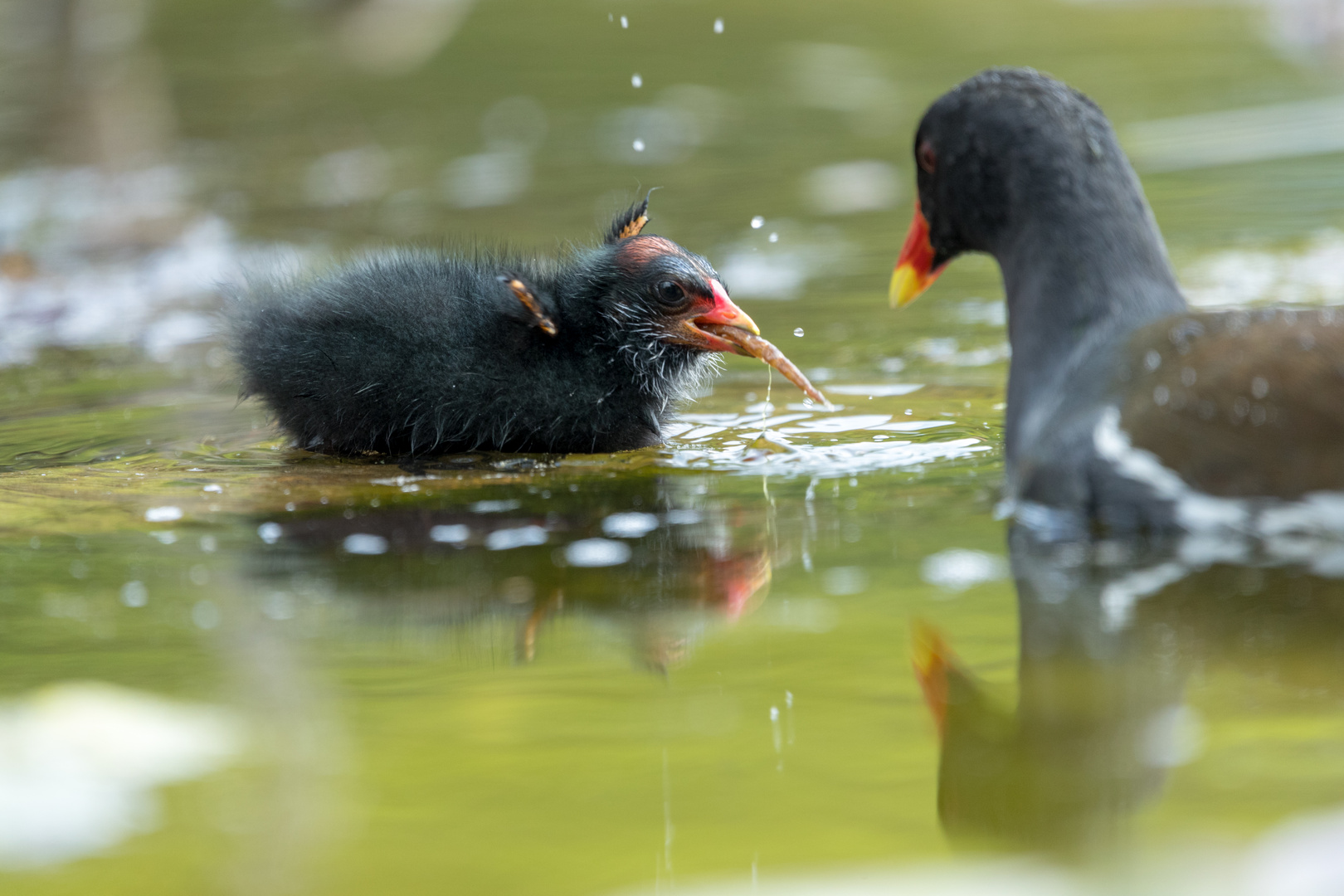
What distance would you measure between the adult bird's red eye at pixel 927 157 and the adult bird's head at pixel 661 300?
0.89 metres

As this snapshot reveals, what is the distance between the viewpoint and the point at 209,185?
12469mm

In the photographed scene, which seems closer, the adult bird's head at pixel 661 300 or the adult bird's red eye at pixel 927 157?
the adult bird's red eye at pixel 927 157

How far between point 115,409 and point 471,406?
1.81 metres

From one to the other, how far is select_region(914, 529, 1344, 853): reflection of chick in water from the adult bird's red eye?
53.7 inches

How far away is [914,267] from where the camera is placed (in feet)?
15.5

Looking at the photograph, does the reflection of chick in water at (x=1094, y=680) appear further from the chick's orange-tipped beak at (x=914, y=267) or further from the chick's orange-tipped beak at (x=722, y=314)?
the chick's orange-tipped beak at (x=722, y=314)

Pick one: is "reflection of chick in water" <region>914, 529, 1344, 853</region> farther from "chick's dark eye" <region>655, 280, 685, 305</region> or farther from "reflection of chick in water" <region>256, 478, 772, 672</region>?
"chick's dark eye" <region>655, 280, 685, 305</region>

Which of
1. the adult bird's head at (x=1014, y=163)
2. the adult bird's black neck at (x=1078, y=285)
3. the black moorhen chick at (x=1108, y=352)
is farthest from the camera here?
the adult bird's head at (x=1014, y=163)

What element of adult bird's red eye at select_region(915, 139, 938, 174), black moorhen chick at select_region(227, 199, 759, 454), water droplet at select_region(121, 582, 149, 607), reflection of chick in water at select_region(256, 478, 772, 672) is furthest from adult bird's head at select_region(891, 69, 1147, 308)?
water droplet at select_region(121, 582, 149, 607)

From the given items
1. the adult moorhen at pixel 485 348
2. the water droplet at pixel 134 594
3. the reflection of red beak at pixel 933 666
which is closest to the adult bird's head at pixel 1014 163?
the adult moorhen at pixel 485 348

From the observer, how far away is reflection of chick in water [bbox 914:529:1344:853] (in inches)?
90.3

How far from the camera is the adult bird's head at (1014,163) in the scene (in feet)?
13.1

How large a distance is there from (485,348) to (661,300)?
0.61 metres

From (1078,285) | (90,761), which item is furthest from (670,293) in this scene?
(90,761)
